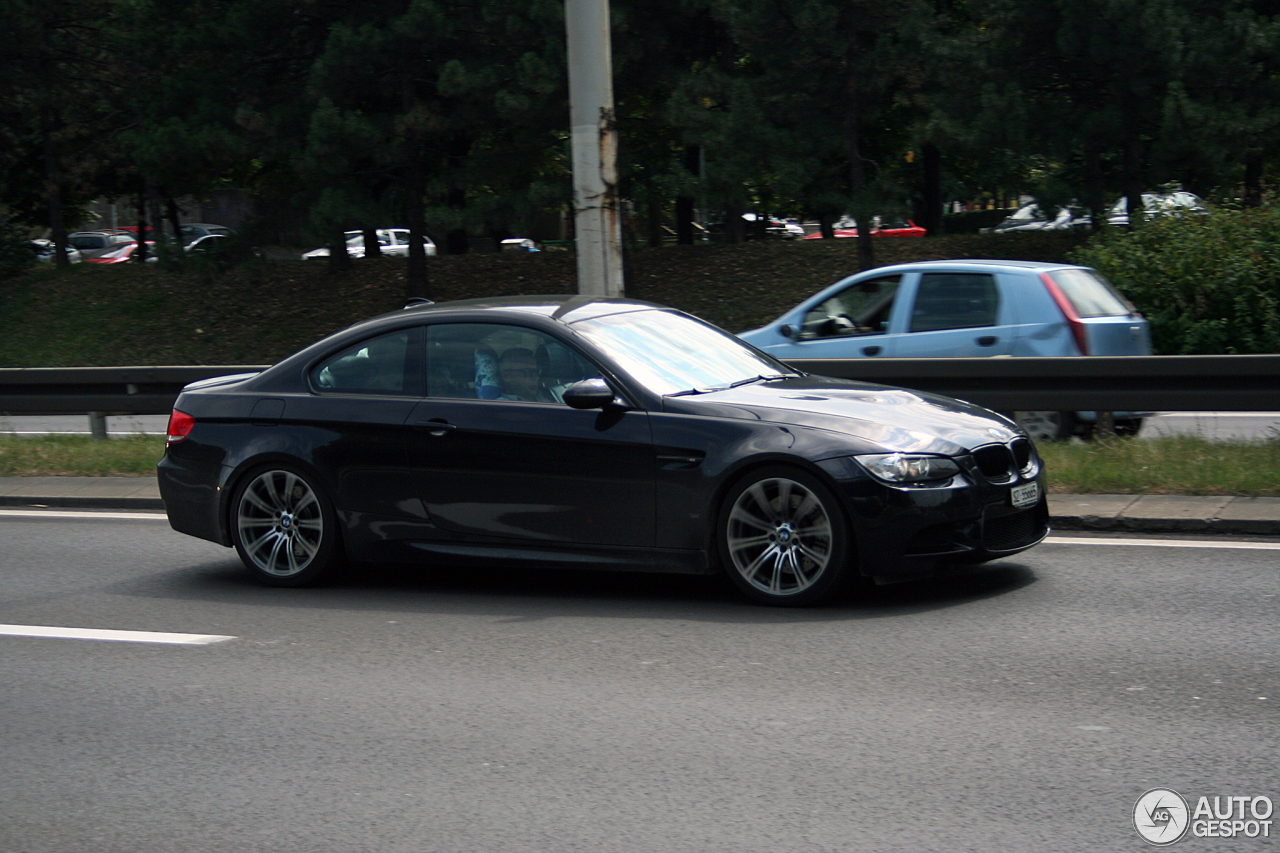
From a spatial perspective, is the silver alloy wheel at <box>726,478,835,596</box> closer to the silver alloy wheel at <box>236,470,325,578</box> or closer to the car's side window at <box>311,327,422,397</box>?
the car's side window at <box>311,327,422,397</box>

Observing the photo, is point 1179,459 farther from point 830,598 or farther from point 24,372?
point 24,372

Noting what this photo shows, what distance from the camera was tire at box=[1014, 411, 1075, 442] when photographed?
1141 centimetres

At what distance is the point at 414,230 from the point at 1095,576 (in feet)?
74.2

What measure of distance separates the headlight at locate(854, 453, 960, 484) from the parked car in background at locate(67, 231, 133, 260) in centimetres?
5871

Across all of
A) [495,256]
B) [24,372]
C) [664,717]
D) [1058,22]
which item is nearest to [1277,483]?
[664,717]

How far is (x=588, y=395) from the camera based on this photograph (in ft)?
22.5

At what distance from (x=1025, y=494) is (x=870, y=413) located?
0.84 meters

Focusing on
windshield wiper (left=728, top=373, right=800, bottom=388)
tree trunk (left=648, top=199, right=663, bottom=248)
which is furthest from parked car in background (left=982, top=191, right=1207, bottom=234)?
windshield wiper (left=728, top=373, right=800, bottom=388)

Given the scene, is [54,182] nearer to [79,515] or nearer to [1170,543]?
[79,515]

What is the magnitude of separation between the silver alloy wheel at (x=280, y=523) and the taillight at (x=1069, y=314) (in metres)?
6.37

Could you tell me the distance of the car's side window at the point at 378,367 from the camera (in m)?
7.56

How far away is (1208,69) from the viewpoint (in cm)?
2289

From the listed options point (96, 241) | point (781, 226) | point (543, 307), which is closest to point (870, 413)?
point (543, 307)

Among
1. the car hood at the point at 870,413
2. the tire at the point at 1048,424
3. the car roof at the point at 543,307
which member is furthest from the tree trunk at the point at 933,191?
the car hood at the point at 870,413
